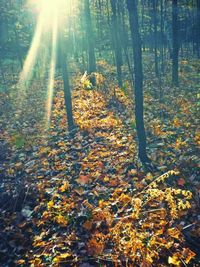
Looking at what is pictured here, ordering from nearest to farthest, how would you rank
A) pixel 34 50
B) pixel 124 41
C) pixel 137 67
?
pixel 137 67
pixel 124 41
pixel 34 50

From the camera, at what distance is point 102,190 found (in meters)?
7.09

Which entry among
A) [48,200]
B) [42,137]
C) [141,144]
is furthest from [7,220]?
[42,137]

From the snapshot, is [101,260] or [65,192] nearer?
[101,260]

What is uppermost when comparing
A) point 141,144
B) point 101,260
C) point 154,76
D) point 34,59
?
point 34,59

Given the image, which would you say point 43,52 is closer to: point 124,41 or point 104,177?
point 124,41

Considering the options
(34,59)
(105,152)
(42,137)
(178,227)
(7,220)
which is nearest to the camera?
(178,227)

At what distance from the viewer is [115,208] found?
632 cm

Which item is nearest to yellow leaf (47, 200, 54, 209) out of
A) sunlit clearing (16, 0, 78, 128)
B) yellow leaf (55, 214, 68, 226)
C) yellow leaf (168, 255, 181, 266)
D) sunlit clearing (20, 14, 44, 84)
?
yellow leaf (55, 214, 68, 226)

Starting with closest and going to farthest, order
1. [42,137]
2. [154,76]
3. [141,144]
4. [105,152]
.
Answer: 1. [141,144]
2. [105,152]
3. [42,137]
4. [154,76]

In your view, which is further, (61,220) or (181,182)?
(181,182)

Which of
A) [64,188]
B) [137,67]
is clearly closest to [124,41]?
[137,67]

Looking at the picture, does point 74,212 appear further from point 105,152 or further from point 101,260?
point 105,152

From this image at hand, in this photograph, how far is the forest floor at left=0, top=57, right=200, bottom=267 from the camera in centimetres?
510

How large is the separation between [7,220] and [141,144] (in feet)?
13.4
